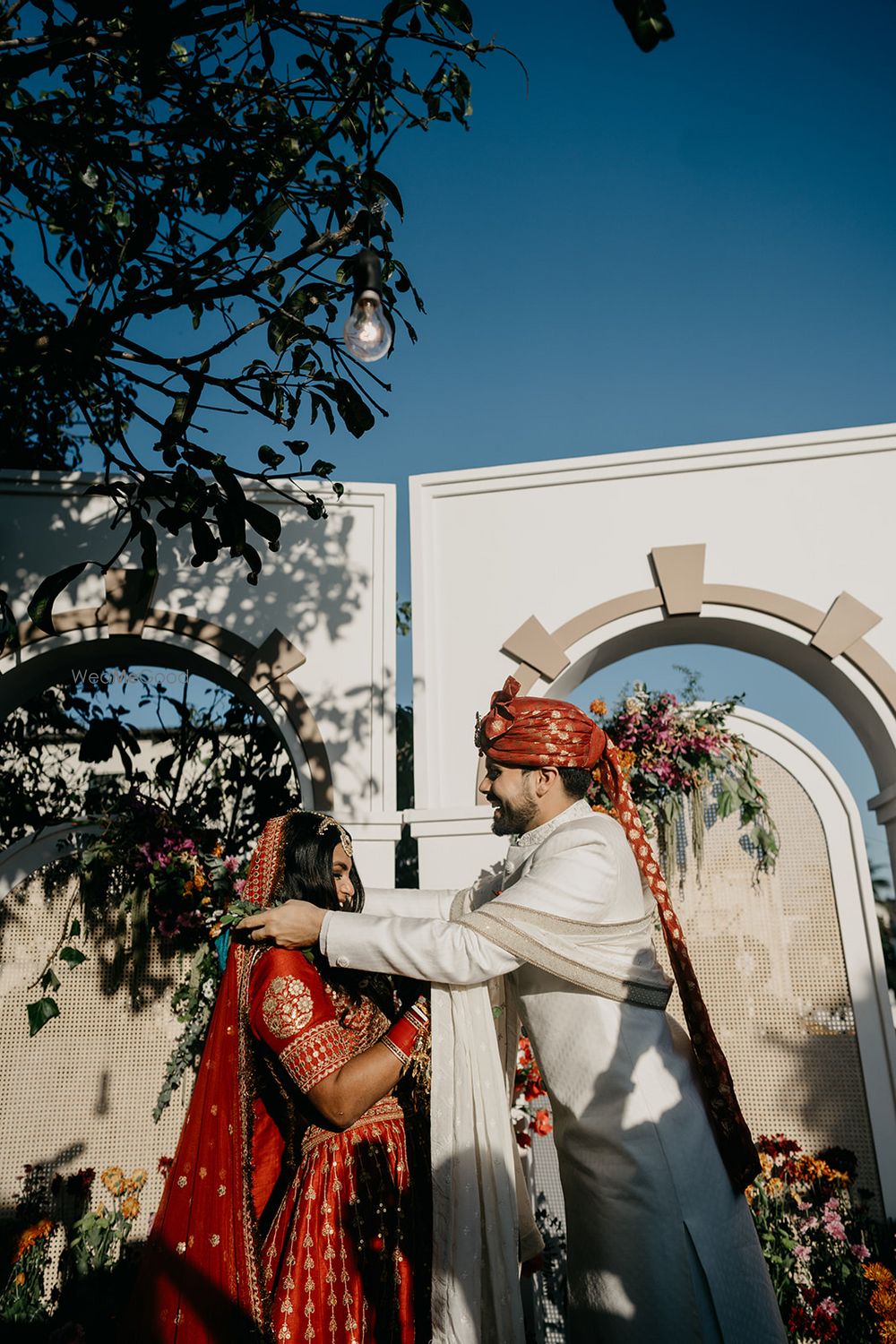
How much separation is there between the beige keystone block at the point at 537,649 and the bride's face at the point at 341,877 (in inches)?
120

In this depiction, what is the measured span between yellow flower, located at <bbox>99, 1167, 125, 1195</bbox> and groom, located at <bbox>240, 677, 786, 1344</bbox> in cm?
351

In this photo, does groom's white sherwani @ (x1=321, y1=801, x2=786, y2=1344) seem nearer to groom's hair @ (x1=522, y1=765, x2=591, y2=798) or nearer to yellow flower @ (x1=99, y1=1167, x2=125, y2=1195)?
groom's hair @ (x1=522, y1=765, x2=591, y2=798)

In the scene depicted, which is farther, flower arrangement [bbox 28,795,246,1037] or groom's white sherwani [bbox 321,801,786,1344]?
flower arrangement [bbox 28,795,246,1037]

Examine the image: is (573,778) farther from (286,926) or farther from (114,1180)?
(114,1180)

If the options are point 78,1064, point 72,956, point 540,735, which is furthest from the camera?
point 78,1064

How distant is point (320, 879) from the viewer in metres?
2.70

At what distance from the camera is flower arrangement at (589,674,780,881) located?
19.2ft

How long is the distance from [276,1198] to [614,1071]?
1.03m

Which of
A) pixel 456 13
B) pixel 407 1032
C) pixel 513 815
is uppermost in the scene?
pixel 456 13

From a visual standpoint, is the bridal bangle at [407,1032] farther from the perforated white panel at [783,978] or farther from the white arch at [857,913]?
the white arch at [857,913]

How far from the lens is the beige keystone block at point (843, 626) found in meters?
5.53

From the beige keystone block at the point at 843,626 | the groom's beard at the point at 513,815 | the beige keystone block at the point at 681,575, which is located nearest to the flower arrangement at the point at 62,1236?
the groom's beard at the point at 513,815

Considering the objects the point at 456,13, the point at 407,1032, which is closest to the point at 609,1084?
the point at 407,1032

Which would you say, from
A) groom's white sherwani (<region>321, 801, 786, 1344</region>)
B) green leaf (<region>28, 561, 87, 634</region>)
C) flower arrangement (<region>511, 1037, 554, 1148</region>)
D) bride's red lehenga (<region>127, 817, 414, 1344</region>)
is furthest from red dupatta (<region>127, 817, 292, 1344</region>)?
flower arrangement (<region>511, 1037, 554, 1148</region>)
